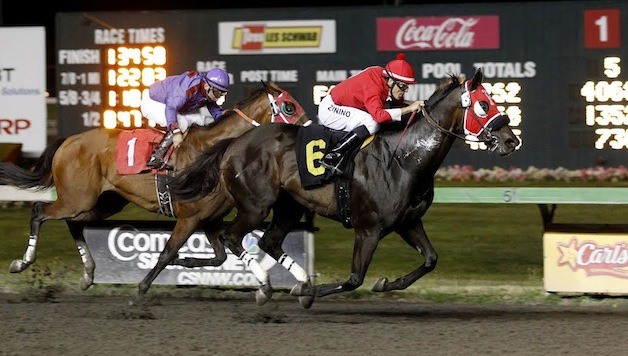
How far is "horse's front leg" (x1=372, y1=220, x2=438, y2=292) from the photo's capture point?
6.38 m

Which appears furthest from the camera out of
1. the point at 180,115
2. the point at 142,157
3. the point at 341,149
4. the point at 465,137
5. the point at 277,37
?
the point at 277,37

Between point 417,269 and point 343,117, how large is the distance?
3.18ft

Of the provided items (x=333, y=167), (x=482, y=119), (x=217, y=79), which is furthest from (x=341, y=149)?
(x=217, y=79)

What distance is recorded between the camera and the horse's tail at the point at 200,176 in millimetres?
6820

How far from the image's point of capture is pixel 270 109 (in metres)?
7.36

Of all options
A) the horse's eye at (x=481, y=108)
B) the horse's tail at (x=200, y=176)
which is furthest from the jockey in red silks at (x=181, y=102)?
the horse's eye at (x=481, y=108)

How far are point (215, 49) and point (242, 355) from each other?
8.18 meters

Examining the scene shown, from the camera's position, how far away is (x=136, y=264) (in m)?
7.73

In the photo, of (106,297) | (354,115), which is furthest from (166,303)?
(354,115)

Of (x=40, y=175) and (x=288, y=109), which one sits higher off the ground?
(x=288, y=109)

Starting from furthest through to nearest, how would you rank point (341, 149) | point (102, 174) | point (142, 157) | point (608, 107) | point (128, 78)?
point (128, 78) < point (608, 107) < point (102, 174) < point (142, 157) < point (341, 149)

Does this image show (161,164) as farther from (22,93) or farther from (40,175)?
(22,93)

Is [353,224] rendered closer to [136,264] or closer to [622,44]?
[136,264]

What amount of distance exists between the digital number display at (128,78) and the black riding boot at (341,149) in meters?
6.04
